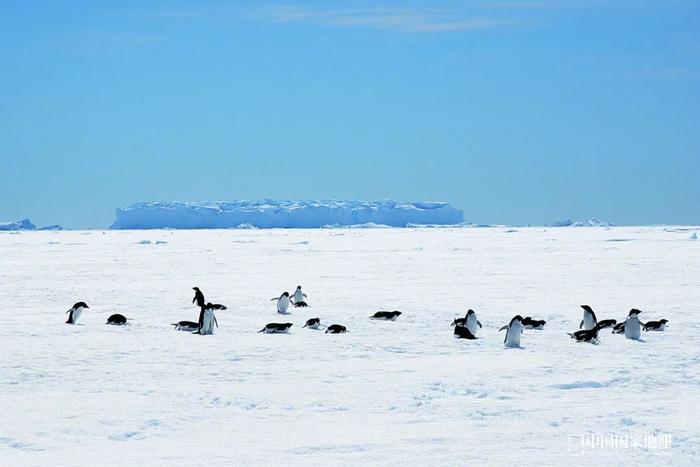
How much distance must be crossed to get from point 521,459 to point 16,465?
2.67m

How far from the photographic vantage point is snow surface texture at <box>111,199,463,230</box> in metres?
115

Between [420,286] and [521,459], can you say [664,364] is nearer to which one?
[521,459]

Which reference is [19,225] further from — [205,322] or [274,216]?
[205,322]

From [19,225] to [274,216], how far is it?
36340mm

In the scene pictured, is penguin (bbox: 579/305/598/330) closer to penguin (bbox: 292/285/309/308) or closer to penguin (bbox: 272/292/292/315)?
penguin (bbox: 272/292/292/315)

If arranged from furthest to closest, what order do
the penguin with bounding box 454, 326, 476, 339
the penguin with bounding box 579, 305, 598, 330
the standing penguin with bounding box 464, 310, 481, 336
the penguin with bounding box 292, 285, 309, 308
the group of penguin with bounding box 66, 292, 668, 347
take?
the penguin with bounding box 292, 285, 309, 308
the penguin with bounding box 579, 305, 598, 330
the standing penguin with bounding box 464, 310, 481, 336
the penguin with bounding box 454, 326, 476, 339
the group of penguin with bounding box 66, 292, 668, 347

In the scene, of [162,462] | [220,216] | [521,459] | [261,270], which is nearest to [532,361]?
[521,459]

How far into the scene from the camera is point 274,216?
116m

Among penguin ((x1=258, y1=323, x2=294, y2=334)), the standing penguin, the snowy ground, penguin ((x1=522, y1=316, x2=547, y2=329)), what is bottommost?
the snowy ground

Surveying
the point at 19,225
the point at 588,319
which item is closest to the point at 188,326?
the point at 588,319

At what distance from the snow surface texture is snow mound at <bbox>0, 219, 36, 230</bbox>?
13376 millimetres

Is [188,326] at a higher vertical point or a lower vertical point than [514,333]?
lower

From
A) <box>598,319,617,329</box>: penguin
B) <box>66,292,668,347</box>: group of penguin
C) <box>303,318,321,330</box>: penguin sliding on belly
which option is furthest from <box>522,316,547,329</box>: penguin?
<box>303,318,321,330</box>: penguin sliding on belly

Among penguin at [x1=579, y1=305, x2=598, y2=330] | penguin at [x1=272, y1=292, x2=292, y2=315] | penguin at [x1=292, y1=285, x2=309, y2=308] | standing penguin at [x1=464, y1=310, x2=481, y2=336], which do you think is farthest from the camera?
penguin at [x1=292, y1=285, x2=309, y2=308]
